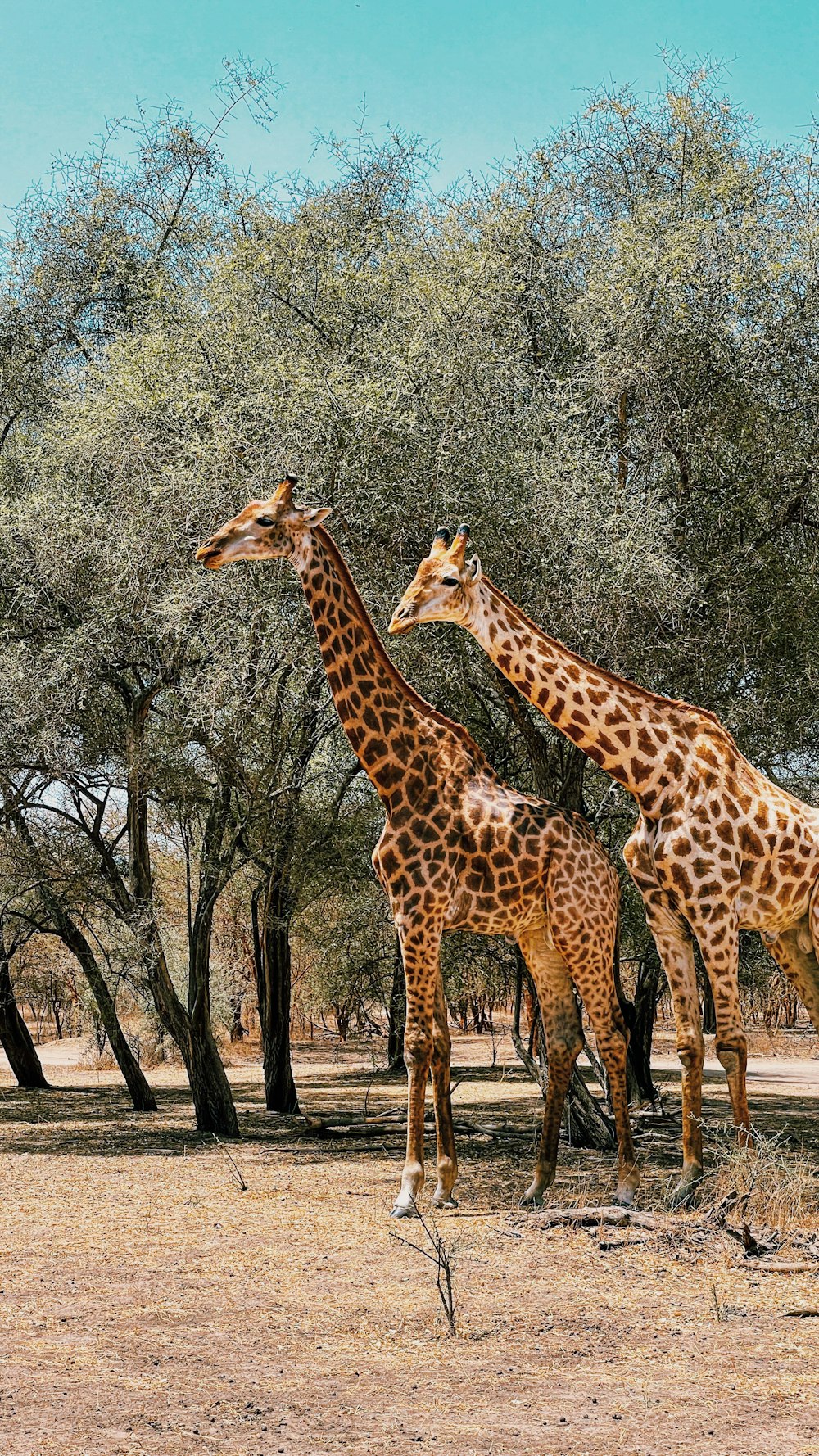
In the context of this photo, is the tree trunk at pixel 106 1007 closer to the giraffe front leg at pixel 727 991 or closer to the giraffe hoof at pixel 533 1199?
the giraffe hoof at pixel 533 1199

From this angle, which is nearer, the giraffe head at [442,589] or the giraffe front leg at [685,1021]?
the giraffe head at [442,589]

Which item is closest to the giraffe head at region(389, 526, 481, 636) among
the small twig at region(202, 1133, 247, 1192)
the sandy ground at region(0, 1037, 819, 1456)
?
the sandy ground at region(0, 1037, 819, 1456)

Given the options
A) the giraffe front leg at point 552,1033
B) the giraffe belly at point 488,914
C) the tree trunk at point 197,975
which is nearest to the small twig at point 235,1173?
the tree trunk at point 197,975

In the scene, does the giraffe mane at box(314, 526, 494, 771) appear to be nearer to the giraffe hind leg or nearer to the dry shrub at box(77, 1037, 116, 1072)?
the giraffe hind leg

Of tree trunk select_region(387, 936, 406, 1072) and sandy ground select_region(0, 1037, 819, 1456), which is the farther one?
tree trunk select_region(387, 936, 406, 1072)

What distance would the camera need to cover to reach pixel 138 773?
45.9 ft

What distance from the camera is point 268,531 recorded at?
30.8 feet

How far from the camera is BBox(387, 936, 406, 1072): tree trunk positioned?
78.9ft

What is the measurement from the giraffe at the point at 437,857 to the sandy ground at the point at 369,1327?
0.93 metres

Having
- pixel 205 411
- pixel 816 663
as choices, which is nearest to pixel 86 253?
pixel 205 411

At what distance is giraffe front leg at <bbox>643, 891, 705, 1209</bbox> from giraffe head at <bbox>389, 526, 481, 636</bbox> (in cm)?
224

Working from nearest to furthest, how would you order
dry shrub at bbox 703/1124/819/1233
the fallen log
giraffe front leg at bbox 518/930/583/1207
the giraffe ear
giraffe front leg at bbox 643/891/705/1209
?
dry shrub at bbox 703/1124/819/1233, the fallen log, giraffe front leg at bbox 643/891/705/1209, the giraffe ear, giraffe front leg at bbox 518/930/583/1207

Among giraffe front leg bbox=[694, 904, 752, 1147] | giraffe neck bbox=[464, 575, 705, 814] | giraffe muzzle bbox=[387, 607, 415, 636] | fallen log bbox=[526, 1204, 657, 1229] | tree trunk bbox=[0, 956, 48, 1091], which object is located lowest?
fallen log bbox=[526, 1204, 657, 1229]

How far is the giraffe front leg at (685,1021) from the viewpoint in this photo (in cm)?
911
